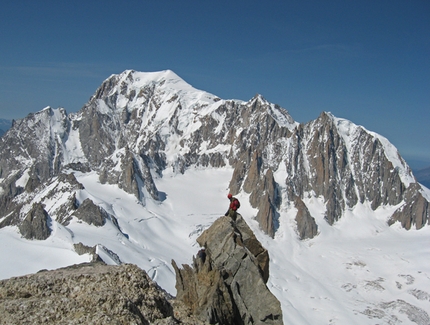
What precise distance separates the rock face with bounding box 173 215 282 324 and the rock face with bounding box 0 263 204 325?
17.8 ft

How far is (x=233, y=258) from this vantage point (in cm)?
2767

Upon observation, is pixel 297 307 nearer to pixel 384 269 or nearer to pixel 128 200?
pixel 384 269

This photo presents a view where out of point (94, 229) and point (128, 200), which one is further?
point (128, 200)

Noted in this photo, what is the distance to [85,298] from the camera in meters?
15.6

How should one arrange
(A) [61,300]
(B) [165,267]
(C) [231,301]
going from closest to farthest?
(A) [61,300] < (C) [231,301] < (B) [165,267]

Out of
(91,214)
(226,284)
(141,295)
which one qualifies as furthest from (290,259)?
(141,295)

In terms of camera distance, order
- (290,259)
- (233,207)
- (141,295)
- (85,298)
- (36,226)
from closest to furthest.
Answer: (85,298) < (141,295) < (233,207) < (36,226) < (290,259)

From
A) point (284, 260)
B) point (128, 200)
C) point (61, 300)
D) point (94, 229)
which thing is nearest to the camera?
point (61, 300)

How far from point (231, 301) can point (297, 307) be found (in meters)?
116


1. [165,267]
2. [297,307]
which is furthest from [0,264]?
[297,307]

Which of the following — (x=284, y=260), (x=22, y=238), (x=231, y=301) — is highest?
(x=231, y=301)

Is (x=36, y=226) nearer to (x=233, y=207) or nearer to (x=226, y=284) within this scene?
(x=233, y=207)

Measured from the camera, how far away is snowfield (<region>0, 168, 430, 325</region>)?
11231 centimetres

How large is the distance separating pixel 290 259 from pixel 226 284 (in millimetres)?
159745
